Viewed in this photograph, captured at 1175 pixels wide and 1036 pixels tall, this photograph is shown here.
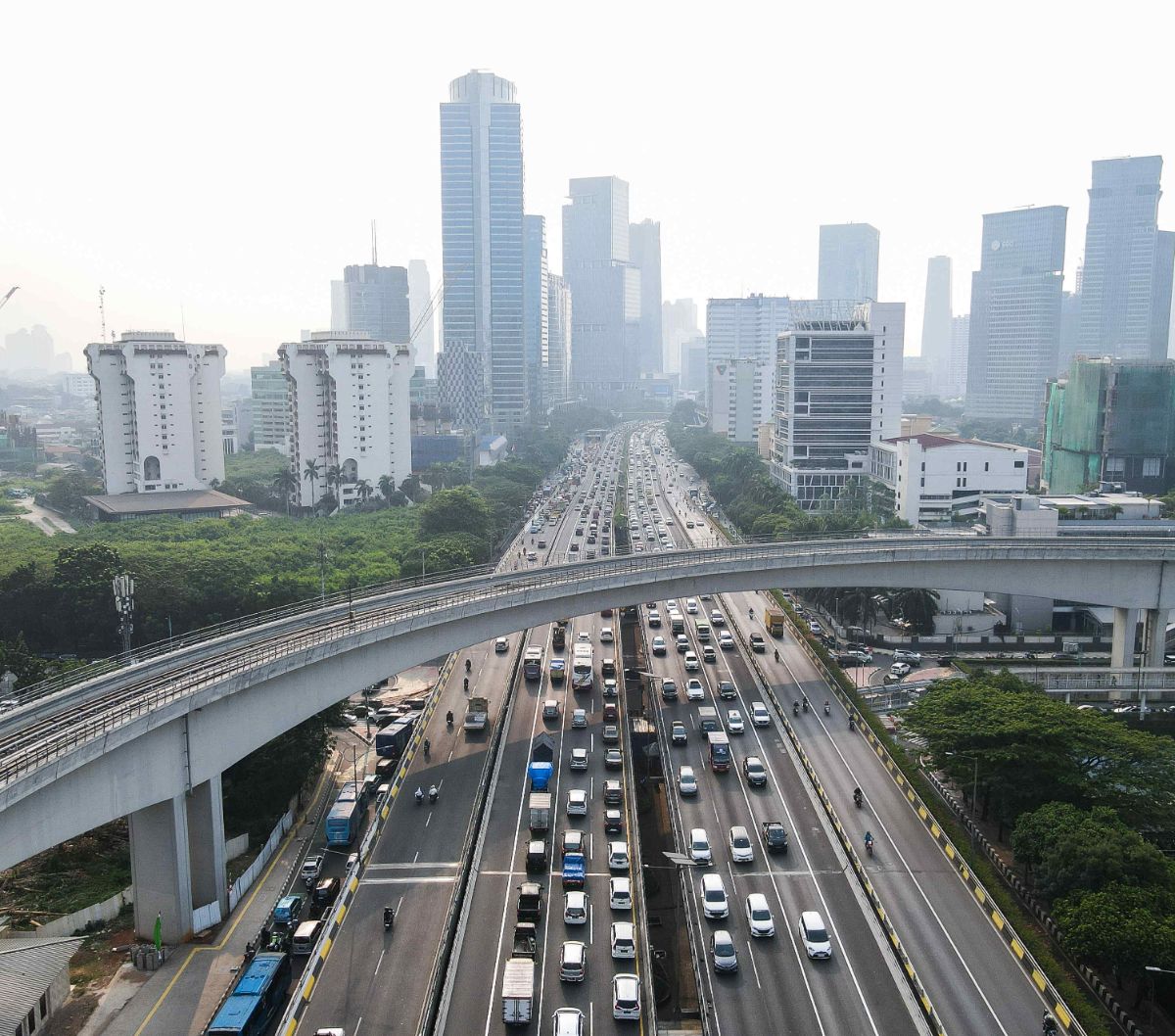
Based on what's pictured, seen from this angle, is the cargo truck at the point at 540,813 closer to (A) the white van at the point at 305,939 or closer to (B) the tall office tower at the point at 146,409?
(A) the white van at the point at 305,939

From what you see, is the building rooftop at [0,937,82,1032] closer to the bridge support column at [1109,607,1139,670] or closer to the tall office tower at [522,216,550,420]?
the bridge support column at [1109,607,1139,670]

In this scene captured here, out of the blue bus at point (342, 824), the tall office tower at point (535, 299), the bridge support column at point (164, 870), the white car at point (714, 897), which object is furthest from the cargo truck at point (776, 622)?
the tall office tower at point (535, 299)

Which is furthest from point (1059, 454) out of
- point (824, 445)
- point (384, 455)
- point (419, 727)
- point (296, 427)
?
point (419, 727)

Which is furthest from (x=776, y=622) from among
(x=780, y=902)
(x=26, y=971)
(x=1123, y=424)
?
(x=1123, y=424)

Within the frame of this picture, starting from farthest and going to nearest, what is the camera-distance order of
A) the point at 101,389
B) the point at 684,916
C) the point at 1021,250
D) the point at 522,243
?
the point at 1021,250
the point at 522,243
the point at 101,389
the point at 684,916

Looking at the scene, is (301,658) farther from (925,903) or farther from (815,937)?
(925,903)

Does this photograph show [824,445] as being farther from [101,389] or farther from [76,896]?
[76,896]
